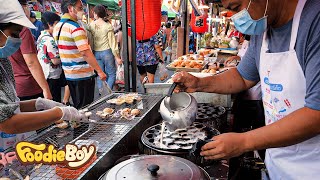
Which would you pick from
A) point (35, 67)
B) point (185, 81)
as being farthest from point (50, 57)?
point (185, 81)

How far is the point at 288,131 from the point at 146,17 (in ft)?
8.86

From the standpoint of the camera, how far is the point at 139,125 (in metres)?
2.26

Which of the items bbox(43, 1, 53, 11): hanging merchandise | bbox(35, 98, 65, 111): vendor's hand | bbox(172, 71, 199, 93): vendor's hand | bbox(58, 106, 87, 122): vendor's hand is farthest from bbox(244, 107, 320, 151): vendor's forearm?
bbox(43, 1, 53, 11): hanging merchandise

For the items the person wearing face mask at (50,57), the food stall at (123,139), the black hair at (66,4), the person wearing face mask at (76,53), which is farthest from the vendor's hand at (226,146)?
the person wearing face mask at (50,57)

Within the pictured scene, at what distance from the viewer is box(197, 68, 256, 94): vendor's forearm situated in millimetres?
2305

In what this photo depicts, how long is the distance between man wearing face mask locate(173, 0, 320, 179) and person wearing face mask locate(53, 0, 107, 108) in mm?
3230

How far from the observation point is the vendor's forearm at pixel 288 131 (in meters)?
1.37

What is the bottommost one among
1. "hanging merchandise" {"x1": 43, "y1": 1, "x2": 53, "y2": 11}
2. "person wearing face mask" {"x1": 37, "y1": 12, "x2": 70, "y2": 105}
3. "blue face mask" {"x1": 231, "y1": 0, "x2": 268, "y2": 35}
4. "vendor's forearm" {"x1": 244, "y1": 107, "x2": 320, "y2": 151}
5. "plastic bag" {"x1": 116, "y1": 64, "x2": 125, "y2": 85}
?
"plastic bag" {"x1": 116, "y1": 64, "x2": 125, "y2": 85}

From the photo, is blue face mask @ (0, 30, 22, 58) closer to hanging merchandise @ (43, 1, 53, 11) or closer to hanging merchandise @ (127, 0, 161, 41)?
hanging merchandise @ (127, 0, 161, 41)

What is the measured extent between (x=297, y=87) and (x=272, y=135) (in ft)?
1.10

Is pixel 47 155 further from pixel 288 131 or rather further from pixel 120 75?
pixel 120 75

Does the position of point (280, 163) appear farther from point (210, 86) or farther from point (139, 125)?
point (139, 125)

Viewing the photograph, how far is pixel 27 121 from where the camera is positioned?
77.7 inches

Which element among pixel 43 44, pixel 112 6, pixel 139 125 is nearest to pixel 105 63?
pixel 43 44
